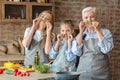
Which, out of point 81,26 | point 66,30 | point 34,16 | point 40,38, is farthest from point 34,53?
point 34,16

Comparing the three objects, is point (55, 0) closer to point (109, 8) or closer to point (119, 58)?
point (109, 8)

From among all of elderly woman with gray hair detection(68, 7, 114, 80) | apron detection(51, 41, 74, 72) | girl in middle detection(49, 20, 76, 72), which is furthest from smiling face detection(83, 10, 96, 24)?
apron detection(51, 41, 74, 72)

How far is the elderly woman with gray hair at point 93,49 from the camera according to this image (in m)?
3.21

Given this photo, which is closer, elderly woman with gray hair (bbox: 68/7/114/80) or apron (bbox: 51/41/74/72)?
elderly woman with gray hair (bbox: 68/7/114/80)

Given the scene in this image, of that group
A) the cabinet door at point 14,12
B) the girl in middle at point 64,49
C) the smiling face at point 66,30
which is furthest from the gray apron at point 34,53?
the cabinet door at point 14,12

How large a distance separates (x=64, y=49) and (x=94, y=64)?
1.36 feet

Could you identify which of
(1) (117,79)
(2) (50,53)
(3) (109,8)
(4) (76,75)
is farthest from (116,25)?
(4) (76,75)

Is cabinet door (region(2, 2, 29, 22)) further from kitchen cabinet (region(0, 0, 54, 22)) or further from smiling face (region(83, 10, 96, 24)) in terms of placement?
smiling face (region(83, 10, 96, 24))

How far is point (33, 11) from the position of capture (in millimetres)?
5219

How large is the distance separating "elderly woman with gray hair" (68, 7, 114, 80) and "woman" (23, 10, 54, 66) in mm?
359

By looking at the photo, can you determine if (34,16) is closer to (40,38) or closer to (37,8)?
(37,8)

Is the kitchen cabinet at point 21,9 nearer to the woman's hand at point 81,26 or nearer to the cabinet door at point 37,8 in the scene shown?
the cabinet door at point 37,8

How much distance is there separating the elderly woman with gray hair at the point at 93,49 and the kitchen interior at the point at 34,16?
5.06 ft

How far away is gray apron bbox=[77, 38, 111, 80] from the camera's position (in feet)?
10.6
